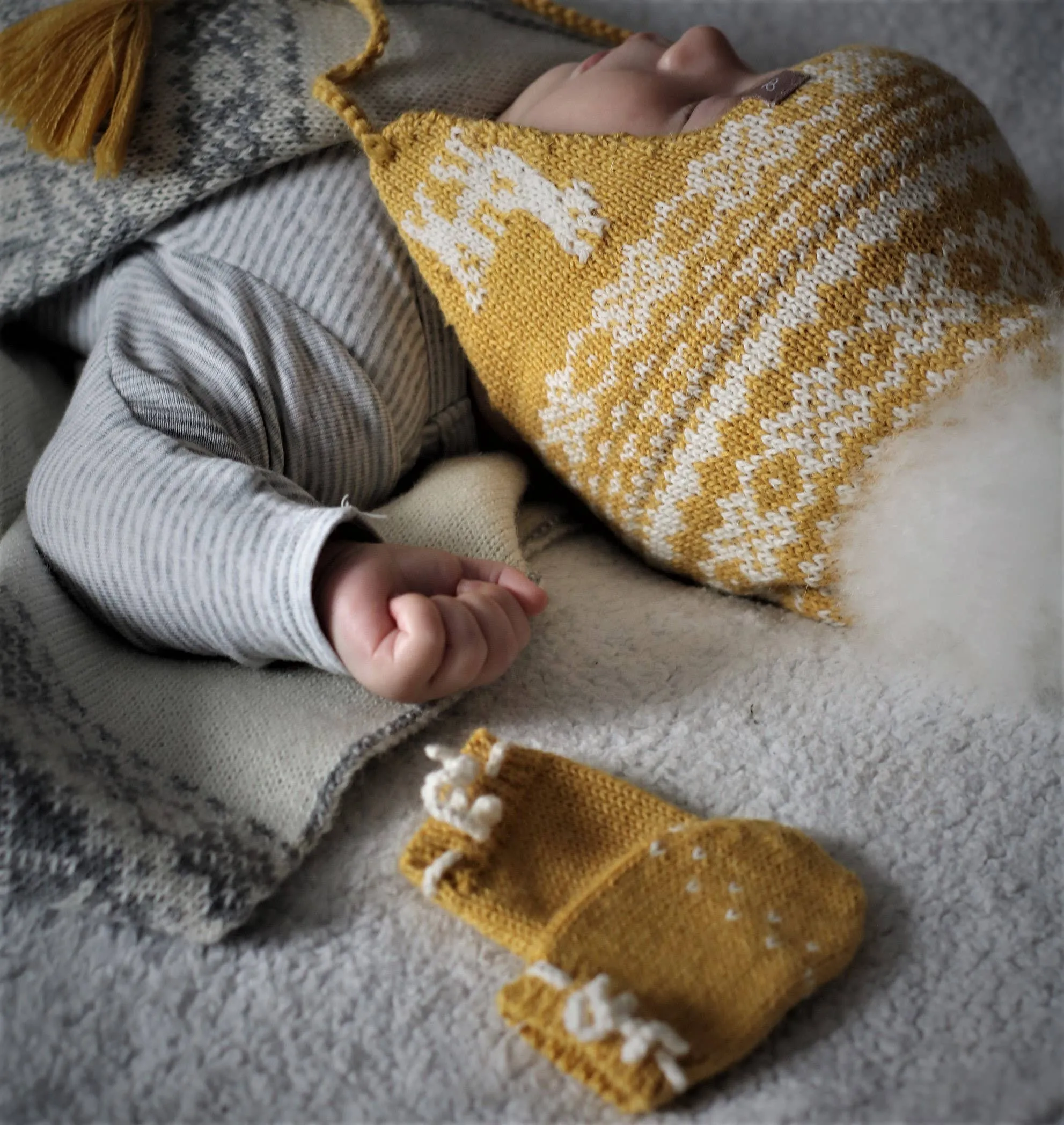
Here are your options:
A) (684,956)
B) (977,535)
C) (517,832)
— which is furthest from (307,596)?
(977,535)

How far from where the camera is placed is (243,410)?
0.77 meters

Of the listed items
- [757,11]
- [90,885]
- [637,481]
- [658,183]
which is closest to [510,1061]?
[90,885]

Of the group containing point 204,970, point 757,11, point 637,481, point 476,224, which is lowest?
point 204,970

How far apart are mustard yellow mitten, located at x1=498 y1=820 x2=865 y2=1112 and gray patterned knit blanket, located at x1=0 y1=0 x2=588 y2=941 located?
0.53 ft

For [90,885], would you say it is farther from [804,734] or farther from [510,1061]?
[804,734]

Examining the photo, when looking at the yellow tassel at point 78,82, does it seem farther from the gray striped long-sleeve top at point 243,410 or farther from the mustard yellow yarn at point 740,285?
the mustard yellow yarn at point 740,285

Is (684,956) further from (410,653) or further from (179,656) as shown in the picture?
(179,656)

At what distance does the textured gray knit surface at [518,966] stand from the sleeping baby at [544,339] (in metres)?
0.08

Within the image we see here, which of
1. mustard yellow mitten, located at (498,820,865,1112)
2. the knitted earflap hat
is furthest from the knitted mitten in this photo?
the knitted earflap hat

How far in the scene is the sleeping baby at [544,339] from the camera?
66cm

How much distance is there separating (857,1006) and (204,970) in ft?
1.05

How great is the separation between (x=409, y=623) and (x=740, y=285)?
0.31 meters

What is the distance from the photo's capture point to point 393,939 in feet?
1.78

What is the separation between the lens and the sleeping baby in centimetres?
66
